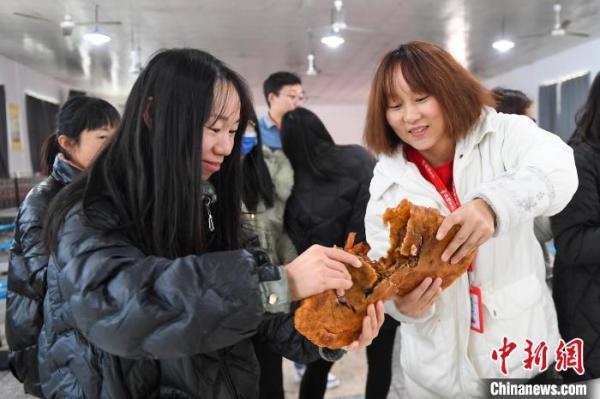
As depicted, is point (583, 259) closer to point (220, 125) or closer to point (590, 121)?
point (590, 121)

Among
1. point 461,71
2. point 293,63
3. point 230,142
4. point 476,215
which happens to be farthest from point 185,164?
point 293,63

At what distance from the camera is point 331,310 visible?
30.1 inches

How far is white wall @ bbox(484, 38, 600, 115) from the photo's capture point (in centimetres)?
845

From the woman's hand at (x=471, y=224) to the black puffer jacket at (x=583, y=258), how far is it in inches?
21.0

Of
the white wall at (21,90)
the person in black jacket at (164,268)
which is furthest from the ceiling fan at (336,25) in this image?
the white wall at (21,90)

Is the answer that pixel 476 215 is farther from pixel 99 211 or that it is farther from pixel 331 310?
pixel 99 211

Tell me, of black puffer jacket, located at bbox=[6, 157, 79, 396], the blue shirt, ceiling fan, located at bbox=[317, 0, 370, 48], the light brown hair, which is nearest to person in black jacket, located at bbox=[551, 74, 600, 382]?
the light brown hair

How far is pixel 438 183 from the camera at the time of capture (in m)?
1.06

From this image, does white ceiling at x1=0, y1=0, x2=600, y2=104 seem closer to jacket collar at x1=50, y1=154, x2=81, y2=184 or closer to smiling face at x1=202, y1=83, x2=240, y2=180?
jacket collar at x1=50, y1=154, x2=81, y2=184

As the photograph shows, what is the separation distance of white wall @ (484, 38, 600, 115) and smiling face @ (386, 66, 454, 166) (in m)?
7.53

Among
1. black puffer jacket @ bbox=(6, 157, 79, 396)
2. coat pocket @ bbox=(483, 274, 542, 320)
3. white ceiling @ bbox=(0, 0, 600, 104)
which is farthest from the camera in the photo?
white ceiling @ bbox=(0, 0, 600, 104)

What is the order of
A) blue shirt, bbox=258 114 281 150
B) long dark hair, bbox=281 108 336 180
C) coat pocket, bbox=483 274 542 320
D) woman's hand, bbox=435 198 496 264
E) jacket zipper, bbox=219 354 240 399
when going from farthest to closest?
blue shirt, bbox=258 114 281 150 < long dark hair, bbox=281 108 336 180 < coat pocket, bbox=483 274 542 320 < jacket zipper, bbox=219 354 240 399 < woman's hand, bbox=435 198 496 264

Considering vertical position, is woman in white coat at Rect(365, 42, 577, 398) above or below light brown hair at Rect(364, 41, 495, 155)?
below

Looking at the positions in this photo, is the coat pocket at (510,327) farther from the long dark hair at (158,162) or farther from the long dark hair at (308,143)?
the long dark hair at (308,143)
